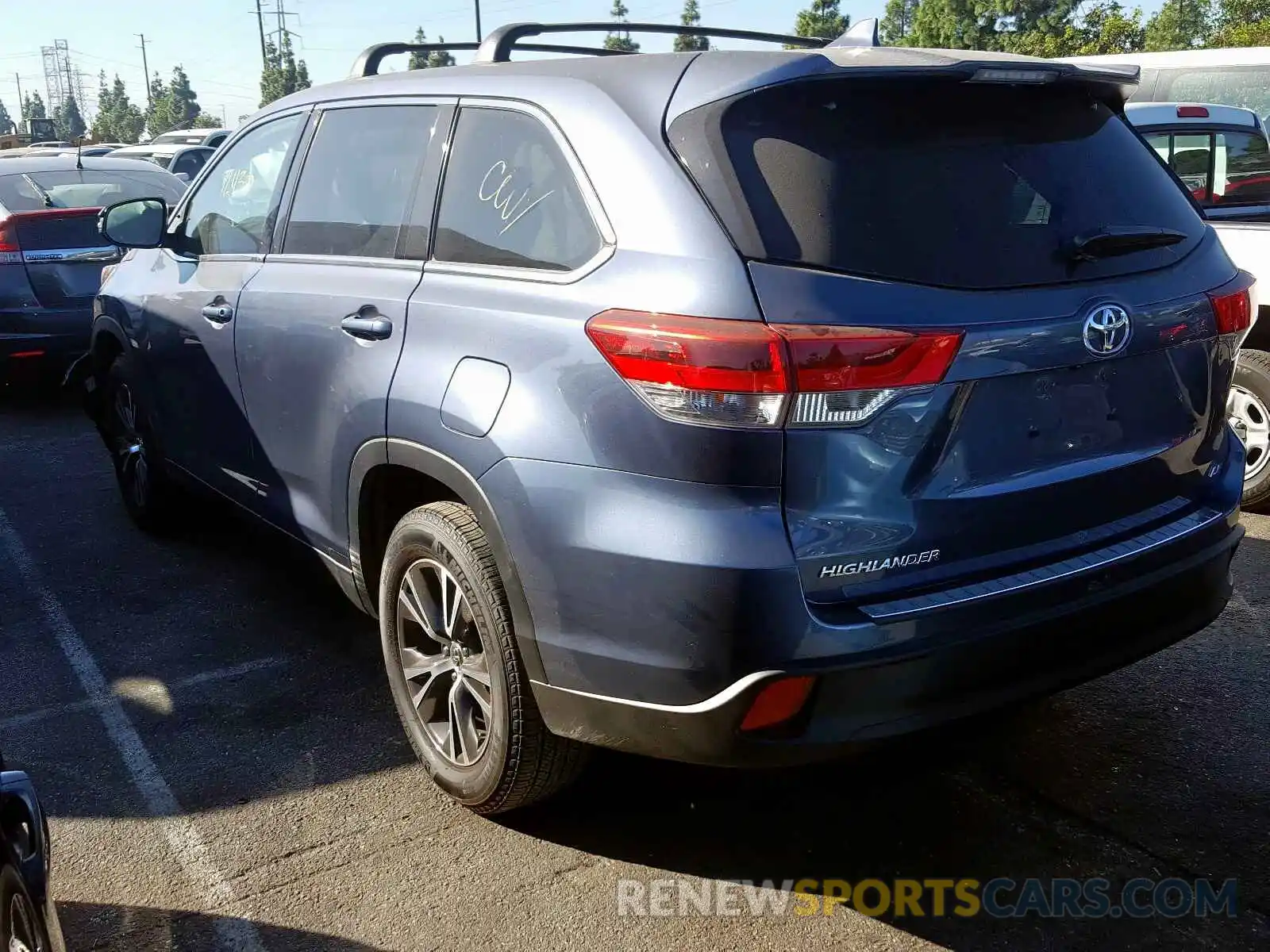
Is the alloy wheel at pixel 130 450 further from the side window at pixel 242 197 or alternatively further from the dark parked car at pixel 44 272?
the dark parked car at pixel 44 272

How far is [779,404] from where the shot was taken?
229 centimetres

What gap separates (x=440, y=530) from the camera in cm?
290

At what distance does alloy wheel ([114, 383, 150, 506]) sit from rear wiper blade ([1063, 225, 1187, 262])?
385 cm

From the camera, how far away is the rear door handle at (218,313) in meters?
3.99

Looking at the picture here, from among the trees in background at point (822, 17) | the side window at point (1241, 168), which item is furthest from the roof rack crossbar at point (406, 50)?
the trees in background at point (822, 17)

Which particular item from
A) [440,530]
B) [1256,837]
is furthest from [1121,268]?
[440,530]

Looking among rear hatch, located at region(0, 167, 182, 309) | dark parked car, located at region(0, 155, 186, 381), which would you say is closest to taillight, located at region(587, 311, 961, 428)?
dark parked car, located at region(0, 155, 186, 381)

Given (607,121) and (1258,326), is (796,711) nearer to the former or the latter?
(607,121)

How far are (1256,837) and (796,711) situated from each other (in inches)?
53.7

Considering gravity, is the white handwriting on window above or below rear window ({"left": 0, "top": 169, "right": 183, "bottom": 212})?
above

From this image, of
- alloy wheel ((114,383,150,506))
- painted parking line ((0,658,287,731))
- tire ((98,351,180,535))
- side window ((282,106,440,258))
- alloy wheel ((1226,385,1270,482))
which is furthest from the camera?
alloy wheel ((1226,385,1270,482))

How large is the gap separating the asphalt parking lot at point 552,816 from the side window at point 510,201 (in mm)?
1294

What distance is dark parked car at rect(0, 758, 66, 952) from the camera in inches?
75.3

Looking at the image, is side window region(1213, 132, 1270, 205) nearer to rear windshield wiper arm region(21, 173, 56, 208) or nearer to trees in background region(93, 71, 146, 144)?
rear windshield wiper arm region(21, 173, 56, 208)
